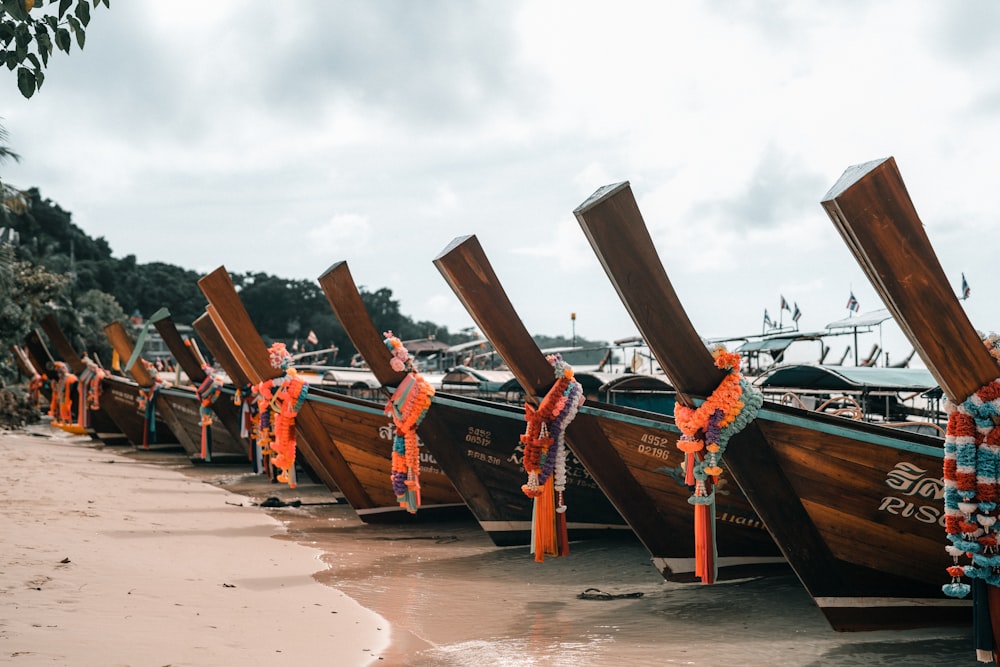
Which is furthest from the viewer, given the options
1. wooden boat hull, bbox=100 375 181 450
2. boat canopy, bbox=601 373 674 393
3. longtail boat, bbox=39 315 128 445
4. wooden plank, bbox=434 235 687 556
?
longtail boat, bbox=39 315 128 445

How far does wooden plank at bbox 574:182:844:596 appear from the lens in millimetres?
5758

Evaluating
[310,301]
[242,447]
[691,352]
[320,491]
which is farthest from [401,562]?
[310,301]

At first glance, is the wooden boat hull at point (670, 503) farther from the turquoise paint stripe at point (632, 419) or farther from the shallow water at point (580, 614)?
the shallow water at point (580, 614)

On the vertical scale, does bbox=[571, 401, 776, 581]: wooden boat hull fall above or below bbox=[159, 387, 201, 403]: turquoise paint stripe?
below

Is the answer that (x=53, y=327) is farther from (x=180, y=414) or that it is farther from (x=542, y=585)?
(x=542, y=585)

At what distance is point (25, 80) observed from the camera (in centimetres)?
376

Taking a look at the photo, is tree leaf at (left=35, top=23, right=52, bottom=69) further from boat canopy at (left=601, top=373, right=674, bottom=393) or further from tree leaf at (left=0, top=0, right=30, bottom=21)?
boat canopy at (left=601, top=373, right=674, bottom=393)

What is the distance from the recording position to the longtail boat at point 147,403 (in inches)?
786

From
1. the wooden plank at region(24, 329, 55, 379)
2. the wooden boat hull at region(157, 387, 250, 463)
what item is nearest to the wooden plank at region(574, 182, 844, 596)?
the wooden boat hull at region(157, 387, 250, 463)

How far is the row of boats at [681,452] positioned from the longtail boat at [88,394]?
36.9ft

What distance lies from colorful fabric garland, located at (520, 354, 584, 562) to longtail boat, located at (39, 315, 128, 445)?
16.9 metres

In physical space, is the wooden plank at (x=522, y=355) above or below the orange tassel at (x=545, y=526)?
above

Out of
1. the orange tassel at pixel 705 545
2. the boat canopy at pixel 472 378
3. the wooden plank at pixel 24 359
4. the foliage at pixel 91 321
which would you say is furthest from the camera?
the foliage at pixel 91 321

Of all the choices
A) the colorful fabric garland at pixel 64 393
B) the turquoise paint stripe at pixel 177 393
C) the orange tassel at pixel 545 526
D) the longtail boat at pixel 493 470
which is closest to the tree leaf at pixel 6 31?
the orange tassel at pixel 545 526
